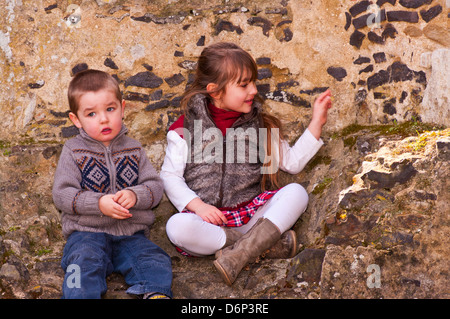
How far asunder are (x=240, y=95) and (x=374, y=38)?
2.91 feet

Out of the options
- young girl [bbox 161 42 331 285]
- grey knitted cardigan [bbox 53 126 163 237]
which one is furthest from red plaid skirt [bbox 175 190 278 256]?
grey knitted cardigan [bbox 53 126 163 237]

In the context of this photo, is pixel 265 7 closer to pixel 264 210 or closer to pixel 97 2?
pixel 97 2

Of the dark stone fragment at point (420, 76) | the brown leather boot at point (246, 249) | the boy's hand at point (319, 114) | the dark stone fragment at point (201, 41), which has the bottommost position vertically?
the brown leather boot at point (246, 249)

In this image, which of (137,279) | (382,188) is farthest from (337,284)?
(137,279)

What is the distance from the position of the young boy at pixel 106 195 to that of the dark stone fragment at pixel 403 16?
5.30 ft

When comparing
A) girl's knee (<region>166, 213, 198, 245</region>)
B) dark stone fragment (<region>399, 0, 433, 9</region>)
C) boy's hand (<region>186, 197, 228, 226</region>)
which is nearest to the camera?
girl's knee (<region>166, 213, 198, 245</region>)

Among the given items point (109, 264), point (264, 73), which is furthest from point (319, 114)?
point (109, 264)

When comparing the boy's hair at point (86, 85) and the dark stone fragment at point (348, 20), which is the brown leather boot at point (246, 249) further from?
the dark stone fragment at point (348, 20)

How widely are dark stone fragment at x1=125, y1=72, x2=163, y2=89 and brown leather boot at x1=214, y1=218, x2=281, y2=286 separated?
4.09 ft

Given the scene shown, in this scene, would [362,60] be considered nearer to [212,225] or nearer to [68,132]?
[212,225]

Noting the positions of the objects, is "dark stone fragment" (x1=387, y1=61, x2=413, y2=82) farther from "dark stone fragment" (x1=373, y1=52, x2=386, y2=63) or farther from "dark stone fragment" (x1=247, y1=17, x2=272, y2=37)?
"dark stone fragment" (x1=247, y1=17, x2=272, y2=37)

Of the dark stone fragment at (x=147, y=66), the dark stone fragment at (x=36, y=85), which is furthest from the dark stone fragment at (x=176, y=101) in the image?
the dark stone fragment at (x=36, y=85)

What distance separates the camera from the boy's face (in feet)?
9.04

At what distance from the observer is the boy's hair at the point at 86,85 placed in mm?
2775
